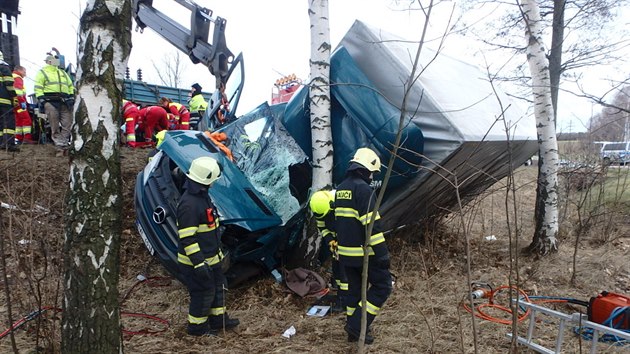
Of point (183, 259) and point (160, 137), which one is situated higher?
point (160, 137)

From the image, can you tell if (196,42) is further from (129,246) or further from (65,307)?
(65,307)

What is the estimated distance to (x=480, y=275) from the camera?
16.2ft

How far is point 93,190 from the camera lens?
7.55 ft

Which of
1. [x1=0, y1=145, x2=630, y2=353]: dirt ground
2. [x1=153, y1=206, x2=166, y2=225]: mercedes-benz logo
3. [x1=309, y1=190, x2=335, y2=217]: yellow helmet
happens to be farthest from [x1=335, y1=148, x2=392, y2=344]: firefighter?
[x1=153, y1=206, x2=166, y2=225]: mercedes-benz logo

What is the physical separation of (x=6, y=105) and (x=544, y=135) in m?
8.31

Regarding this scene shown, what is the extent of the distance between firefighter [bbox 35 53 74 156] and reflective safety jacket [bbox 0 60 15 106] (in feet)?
1.61

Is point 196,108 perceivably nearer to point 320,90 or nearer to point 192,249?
point 320,90

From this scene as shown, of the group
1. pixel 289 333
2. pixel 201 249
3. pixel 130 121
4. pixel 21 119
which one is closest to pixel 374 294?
pixel 289 333

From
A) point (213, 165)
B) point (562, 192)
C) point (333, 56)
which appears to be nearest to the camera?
point (213, 165)

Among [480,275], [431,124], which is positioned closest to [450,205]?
[480,275]

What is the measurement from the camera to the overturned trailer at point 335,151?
3977 millimetres

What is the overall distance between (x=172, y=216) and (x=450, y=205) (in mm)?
3891

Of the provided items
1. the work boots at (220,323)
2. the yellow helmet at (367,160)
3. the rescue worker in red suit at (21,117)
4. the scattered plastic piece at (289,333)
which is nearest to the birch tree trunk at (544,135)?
the yellow helmet at (367,160)

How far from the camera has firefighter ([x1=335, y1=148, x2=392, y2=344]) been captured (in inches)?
129
